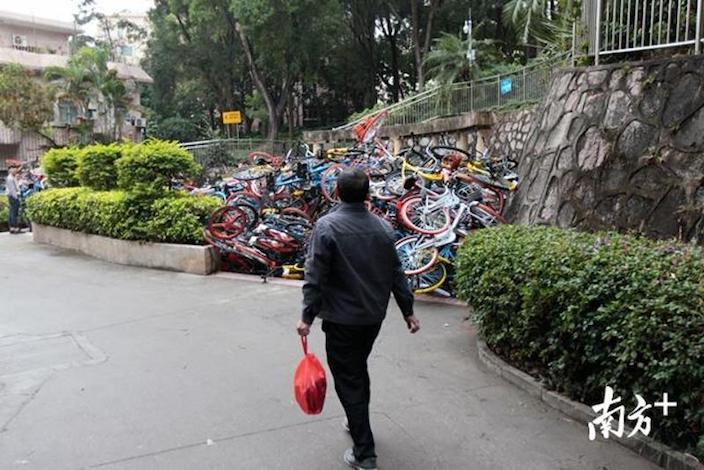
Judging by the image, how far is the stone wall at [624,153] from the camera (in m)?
5.79

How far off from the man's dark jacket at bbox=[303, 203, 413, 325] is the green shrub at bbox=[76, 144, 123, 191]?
961cm

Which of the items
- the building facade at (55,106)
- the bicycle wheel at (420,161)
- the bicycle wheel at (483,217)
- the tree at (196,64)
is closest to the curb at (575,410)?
the bicycle wheel at (483,217)

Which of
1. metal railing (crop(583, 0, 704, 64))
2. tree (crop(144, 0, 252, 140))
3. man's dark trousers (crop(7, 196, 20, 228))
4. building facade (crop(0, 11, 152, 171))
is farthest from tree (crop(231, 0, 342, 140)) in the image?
metal railing (crop(583, 0, 704, 64))

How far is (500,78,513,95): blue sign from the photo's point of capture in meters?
14.4

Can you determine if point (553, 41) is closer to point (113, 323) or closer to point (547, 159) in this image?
point (547, 159)

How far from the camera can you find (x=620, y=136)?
21.0ft

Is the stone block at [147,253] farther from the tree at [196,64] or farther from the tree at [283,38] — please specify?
the tree at [196,64]

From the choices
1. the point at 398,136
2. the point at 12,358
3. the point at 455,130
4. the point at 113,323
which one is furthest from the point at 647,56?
the point at 398,136

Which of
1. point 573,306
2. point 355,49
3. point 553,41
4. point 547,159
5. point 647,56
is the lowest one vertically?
point 573,306

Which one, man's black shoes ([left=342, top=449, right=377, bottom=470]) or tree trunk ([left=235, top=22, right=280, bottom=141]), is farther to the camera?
tree trunk ([left=235, top=22, right=280, bottom=141])

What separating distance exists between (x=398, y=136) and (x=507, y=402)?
1420cm

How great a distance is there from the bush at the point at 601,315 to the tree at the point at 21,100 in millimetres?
26927

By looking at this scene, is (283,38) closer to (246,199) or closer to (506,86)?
(506,86)

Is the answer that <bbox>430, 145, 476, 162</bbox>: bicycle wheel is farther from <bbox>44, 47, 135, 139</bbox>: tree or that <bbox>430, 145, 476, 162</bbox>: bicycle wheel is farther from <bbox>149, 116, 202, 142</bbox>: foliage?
<bbox>149, 116, 202, 142</bbox>: foliage
